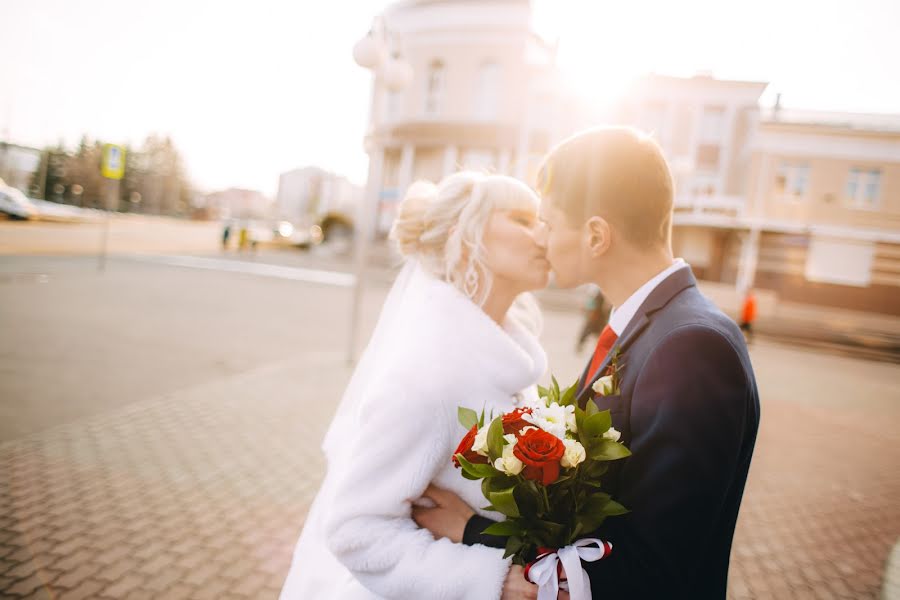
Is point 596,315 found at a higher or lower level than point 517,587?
higher

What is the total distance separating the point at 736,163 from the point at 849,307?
916 centimetres

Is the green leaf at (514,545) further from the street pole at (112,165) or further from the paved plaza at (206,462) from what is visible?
the street pole at (112,165)

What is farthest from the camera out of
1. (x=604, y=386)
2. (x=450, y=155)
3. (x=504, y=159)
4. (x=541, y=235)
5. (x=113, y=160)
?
(x=450, y=155)

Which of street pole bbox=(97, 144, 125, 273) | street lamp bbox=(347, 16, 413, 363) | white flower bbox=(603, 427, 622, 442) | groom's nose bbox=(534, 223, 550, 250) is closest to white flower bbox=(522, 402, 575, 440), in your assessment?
white flower bbox=(603, 427, 622, 442)

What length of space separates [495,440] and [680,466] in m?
0.44

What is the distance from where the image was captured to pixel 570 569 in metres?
1.33

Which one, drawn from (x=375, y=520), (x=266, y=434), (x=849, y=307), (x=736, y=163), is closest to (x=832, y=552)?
(x=375, y=520)

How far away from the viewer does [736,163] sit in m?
29.5

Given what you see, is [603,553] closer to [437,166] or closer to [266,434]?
[266,434]

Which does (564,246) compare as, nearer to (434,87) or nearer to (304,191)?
(434,87)

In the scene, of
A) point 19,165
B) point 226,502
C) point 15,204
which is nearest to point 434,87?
point 15,204

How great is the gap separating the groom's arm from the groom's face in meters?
0.53

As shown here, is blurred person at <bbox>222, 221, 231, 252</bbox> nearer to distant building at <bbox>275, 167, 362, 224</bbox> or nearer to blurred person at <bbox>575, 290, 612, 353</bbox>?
blurred person at <bbox>575, 290, 612, 353</bbox>

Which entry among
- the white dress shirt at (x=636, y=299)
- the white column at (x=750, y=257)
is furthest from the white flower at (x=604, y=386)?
the white column at (x=750, y=257)
